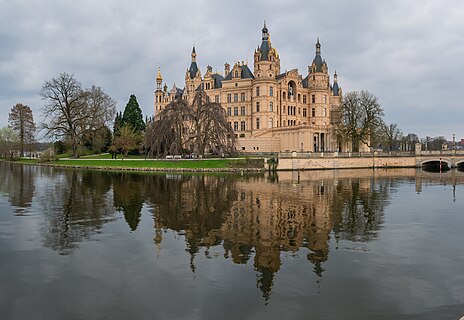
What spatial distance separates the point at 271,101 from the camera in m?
79.2

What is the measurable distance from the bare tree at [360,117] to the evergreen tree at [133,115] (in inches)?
1641

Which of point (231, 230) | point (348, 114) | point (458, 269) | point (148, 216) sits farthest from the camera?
point (348, 114)

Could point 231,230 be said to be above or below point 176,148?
below

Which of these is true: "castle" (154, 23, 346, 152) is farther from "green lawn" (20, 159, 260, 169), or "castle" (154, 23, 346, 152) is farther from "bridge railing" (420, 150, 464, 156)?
"green lawn" (20, 159, 260, 169)

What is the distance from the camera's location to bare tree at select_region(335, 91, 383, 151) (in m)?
66.9

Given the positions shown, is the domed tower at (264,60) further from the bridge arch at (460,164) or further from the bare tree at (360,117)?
the bridge arch at (460,164)

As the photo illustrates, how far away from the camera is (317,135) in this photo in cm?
7312

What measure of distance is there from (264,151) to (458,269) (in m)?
64.5

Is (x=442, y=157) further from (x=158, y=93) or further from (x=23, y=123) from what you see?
(x=23, y=123)

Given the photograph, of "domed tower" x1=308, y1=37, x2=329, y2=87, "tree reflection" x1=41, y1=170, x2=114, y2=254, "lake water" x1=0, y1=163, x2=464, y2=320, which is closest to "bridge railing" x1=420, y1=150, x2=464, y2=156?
"domed tower" x1=308, y1=37, x2=329, y2=87

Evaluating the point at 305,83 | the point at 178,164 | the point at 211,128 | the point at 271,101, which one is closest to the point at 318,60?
the point at 305,83

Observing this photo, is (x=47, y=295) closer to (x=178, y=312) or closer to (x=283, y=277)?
(x=178, y=312)

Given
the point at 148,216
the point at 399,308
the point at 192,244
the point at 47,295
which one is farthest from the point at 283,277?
the point at 148,216

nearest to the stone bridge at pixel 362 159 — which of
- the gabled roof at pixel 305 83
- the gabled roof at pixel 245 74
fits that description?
the gabled roof at pixel 305 83
